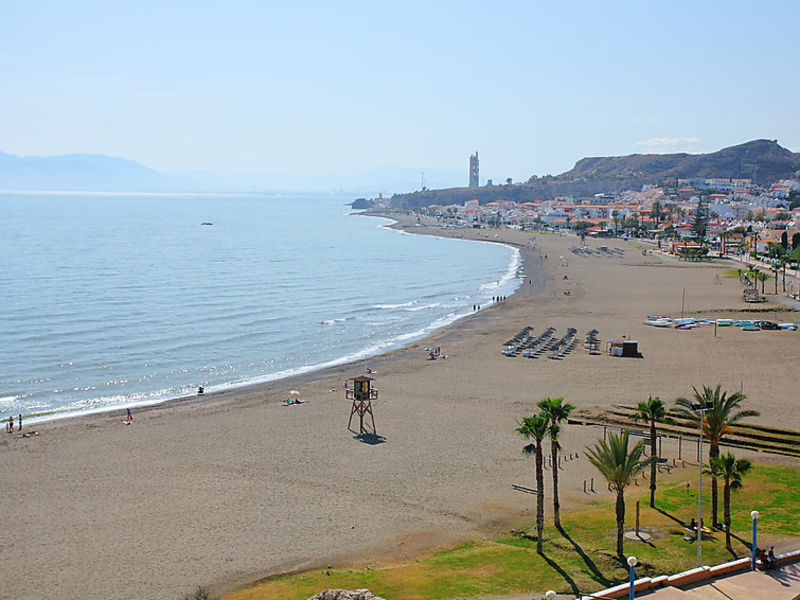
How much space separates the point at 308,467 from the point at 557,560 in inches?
427

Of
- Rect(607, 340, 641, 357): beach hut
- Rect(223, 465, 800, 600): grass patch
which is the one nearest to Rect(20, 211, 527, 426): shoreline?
Rect(607, 340, 641, 357): beach hut

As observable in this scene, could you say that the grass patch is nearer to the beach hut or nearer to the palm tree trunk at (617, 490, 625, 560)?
the palm tree trunk at (617, 490, 625, 560)

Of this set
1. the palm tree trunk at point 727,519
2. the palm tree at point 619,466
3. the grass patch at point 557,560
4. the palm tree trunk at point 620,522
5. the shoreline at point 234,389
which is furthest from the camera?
the shoreline at point 234,389

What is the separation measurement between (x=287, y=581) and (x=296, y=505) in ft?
16.6

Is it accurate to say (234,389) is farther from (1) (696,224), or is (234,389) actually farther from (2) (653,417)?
(1) (696,224)

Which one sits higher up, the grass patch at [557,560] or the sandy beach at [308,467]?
the grass patch at [557,560]

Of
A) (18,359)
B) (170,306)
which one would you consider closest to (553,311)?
(170,306)

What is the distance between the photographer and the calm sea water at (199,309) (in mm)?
42125

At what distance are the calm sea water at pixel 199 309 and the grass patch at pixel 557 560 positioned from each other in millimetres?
21379

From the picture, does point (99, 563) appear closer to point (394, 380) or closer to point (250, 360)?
point (394, 380)

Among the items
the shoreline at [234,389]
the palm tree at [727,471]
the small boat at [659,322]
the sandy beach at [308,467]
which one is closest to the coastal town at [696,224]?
the small boat at [659,322]

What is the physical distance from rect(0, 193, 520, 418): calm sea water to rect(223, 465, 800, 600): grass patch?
70.1 feet

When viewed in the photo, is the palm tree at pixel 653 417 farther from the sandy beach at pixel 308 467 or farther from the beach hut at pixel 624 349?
the beach hut at pixel 624 349

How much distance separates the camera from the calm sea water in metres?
42.1
